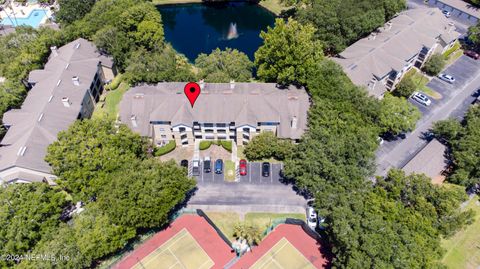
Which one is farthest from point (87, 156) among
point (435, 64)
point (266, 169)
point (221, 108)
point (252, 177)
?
point (435, 64)

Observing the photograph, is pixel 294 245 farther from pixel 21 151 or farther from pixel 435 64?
pixel 435 64

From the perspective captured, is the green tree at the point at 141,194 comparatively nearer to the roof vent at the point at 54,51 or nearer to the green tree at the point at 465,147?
the roof vent at the point at 54,51

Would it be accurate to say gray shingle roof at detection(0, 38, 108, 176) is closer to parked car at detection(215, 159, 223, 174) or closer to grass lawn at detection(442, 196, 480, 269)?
parked car at detection(215, 159, 223, 174)

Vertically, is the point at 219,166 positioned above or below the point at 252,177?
above

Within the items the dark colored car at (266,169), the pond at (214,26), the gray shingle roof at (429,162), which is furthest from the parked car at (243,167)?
the pond at (214,26)

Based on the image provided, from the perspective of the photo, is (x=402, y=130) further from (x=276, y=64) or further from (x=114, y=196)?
(x=114, y=196)
